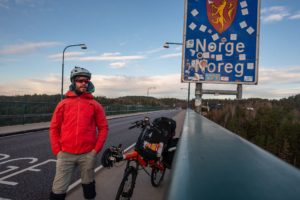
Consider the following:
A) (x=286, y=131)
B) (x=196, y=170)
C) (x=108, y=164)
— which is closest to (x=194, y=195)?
(x=196, y=170)

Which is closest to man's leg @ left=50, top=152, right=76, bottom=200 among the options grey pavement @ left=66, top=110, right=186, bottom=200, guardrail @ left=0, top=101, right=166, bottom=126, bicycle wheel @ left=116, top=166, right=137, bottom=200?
bicycle wheel @ left=116, top=166, right=137, bottom=200

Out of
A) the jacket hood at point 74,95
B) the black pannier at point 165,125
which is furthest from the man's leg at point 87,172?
→ the black pannier at point 165,125

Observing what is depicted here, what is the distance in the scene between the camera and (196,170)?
110 centimetres

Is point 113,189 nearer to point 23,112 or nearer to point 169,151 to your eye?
point 169,151

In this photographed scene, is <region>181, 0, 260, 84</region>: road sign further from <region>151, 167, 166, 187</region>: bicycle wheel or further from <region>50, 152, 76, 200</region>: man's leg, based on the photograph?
<region>50, 152, 76, 200</region>: man's leg

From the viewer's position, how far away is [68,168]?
149 inches

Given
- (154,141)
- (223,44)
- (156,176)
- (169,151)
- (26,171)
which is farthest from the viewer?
(223,44)

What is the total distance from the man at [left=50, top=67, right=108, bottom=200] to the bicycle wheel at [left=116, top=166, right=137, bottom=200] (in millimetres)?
787

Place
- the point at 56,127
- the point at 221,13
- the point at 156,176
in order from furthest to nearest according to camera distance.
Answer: the point at 221,13 → the point at 156,176 → the point at 56,127

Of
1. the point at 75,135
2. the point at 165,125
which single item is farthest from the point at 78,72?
the point at 165,125

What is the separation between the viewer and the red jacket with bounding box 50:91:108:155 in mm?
3758

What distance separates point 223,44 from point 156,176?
13.7 ft

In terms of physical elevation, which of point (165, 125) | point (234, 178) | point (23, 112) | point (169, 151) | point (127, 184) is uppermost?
point (234, 178)

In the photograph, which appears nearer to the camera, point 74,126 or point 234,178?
point 234,178
